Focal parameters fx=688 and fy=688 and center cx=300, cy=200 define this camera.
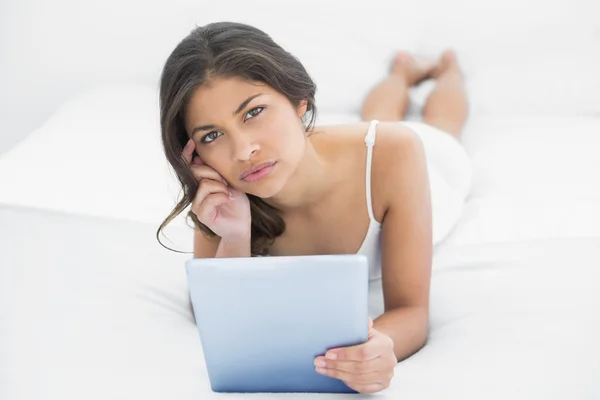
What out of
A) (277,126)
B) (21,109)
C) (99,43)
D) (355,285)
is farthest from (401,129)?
(21,109)

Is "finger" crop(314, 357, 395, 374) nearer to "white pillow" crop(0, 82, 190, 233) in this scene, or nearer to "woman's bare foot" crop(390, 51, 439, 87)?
"white pillow" crop(0, 82, 190, 233)

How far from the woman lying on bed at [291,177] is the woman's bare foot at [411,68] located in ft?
3.11

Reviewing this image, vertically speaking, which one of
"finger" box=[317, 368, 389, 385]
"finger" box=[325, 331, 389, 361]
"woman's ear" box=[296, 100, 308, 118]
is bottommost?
"finger" box=[317, 368, 389, 385]

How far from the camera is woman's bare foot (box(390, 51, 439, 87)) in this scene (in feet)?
7.51

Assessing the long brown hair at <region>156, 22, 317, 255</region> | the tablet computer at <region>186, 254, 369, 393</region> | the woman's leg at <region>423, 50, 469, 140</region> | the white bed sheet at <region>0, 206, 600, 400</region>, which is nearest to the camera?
the tablet computer at <region>186, 254, 369, 393</region>

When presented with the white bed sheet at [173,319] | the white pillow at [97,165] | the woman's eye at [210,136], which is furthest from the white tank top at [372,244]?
the white pillow at [97,165]

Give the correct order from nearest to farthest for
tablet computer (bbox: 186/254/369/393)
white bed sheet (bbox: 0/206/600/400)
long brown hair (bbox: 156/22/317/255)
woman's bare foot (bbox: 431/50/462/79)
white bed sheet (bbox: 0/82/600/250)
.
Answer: tablet computer (bbox: 186/254/369/393)
white bed sheet (bbox: 0/206/600/400)
long brown hair (bbox: 156/22/317/255)
white bed sheet (bbox: 0/82/600/250)
woman's bare foot (bbox: 431/50/462/79)

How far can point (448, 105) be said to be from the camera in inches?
81.6

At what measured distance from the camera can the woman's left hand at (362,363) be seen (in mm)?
875

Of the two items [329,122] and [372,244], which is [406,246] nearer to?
[372,244]

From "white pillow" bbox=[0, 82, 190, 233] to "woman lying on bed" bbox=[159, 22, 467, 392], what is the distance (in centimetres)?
31

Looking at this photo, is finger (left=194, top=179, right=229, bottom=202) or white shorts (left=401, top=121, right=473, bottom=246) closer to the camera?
finger (left=194, top=179, right=229, bottom=202)

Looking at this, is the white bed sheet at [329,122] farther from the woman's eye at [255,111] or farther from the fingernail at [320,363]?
the fingernail at [320,363]

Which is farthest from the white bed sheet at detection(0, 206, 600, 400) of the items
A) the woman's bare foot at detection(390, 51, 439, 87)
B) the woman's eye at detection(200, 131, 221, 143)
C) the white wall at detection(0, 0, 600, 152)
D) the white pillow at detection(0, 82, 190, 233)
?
the white wall at detection(0, 0, 600, 152)
